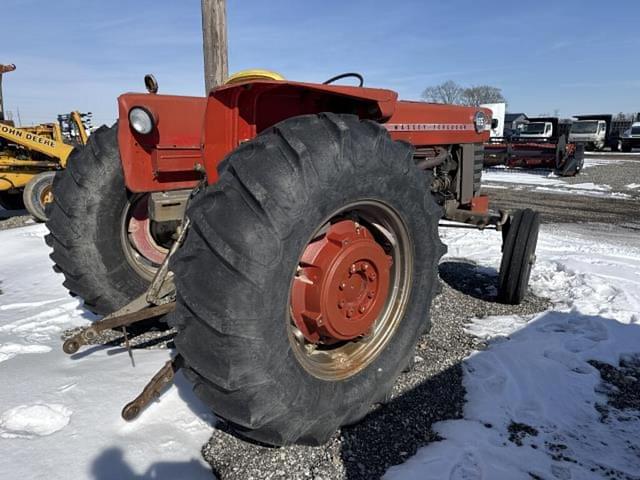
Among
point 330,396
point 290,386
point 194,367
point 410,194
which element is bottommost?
point 330,396

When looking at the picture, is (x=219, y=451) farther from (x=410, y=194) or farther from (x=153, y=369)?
(x=410, y=194)

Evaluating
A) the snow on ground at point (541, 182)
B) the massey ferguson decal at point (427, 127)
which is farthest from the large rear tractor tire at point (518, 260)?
the snow on ground at point (541, 182)

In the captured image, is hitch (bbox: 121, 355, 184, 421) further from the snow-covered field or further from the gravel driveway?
the gravel driveway

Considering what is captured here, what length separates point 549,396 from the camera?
95.6 inches

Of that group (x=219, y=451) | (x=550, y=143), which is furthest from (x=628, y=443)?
(x=550, y=143)

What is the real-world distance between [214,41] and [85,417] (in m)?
3.79

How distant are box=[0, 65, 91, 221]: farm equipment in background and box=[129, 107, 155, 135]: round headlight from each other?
595cm

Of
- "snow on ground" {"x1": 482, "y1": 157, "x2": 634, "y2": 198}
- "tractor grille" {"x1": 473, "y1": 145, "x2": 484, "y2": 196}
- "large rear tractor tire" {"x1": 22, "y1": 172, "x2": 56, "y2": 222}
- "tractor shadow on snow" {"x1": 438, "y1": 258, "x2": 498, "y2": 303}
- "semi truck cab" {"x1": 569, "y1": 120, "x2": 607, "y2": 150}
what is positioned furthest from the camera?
"semi truck cab" {"x1": 569, "y1": 120, "x2": 607, "y2": 150}

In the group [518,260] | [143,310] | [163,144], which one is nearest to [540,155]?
[518,260]

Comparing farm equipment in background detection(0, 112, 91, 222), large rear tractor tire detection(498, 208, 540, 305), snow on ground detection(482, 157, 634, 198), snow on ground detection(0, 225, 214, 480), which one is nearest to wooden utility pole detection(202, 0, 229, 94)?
snow on ground detection(0, 225, 214, 480)

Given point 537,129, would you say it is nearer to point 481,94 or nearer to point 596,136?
point 596,136

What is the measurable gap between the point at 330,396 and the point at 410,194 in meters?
0.96

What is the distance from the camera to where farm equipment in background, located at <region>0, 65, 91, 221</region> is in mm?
7539

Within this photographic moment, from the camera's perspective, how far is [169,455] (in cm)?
189
